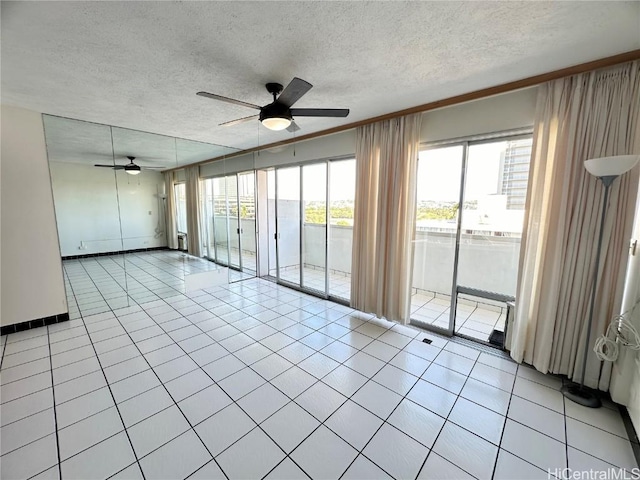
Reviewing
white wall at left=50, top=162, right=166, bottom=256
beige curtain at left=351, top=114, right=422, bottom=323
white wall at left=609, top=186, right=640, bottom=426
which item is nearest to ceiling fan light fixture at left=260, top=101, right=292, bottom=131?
beige curtain at left=351, top=114, right=422, bottom=323

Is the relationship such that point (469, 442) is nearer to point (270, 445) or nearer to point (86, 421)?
point (270, 445)

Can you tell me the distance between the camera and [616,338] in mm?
2035

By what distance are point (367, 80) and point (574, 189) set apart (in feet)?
6.74

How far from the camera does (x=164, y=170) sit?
484 centimetres

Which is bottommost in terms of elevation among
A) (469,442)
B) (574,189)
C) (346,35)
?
(469,442)

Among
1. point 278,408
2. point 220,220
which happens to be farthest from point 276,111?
point 220,220

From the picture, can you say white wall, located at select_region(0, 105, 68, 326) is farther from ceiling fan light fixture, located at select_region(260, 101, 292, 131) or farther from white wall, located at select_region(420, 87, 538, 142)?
white wall, located at select_region(420, 87, 538, 142)

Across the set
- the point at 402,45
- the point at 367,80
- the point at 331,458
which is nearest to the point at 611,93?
the point at 402,45

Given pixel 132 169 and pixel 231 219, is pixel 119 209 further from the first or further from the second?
pixel 231 219

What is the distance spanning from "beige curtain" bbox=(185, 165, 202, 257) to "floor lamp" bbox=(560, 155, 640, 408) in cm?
570

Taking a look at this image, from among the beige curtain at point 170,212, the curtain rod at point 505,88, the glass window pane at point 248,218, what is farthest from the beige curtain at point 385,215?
the beige curtain at point 170,212

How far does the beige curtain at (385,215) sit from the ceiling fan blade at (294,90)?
163 cm

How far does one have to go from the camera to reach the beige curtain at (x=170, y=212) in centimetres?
496

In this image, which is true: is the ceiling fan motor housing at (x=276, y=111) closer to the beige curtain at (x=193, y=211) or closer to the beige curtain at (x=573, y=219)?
the beige curtain at (x=573, y=219)
